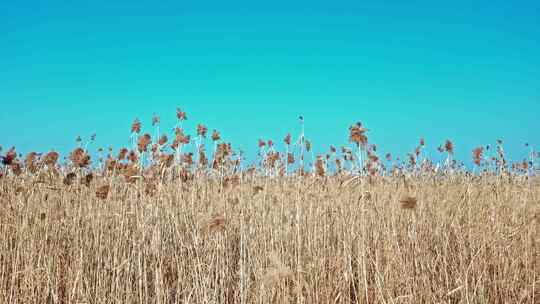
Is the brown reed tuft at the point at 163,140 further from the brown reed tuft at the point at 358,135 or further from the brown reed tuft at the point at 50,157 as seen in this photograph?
the brown reed tuft at the point at 358,135

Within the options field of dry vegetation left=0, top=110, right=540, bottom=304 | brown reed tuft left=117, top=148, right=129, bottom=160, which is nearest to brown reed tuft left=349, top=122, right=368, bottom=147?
field of dry vegetation left=0, top=110, right=540, bottom=304

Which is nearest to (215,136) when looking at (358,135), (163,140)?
(163,140)

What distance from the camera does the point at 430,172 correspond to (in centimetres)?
720

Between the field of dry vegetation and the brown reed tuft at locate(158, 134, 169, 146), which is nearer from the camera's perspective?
the field of dry vegetation

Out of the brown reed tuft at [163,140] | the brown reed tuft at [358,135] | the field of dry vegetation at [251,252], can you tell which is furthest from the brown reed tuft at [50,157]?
the brown reed tuft at [358,135]

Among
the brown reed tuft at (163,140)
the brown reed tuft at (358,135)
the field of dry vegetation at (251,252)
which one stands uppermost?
the brown reed tuft at (163,140)

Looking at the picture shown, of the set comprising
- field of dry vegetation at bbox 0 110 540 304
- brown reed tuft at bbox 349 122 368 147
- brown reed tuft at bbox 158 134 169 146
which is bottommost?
field of dry vegetation at bbox 0 110 540 304

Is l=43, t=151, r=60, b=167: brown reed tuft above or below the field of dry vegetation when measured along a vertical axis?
above

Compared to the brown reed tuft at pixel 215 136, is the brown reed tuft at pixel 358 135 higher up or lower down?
lower down

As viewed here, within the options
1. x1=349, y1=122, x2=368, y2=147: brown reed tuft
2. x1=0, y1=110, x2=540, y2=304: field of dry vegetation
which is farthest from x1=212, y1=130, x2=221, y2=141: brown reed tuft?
x1=349, y1=122, x2=368, y2=147: brown reed tuft

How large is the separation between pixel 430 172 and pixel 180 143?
15.8 feet

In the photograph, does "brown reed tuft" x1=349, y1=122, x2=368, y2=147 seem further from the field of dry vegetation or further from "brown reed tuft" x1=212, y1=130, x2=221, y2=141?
"brown reed tuft" x1=212, y1=130, x2=221, y2=141

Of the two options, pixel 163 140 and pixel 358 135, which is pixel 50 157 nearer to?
pixel 163 140

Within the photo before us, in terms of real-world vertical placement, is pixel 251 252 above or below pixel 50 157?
below
